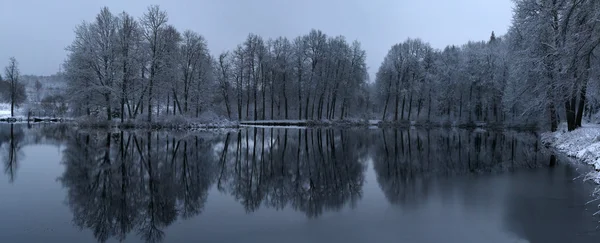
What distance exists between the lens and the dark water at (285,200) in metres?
6.82

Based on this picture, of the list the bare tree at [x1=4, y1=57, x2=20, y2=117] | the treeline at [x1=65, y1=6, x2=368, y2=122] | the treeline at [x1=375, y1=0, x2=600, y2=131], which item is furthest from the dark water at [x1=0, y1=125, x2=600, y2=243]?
the bare tree at [x1=4, y1=57, x2=20, y2=117]

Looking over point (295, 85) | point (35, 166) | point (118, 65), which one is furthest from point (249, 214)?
point (295, 85)

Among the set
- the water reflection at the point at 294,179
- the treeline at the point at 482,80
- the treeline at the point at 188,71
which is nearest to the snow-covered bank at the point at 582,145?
the treeline at the point at 482,80

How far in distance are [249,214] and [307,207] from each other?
53.2 inches

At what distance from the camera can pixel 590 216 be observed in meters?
8.07

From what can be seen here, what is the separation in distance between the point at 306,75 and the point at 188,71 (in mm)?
17138

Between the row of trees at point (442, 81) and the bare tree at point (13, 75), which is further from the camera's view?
the bare tree at point (13, 75)

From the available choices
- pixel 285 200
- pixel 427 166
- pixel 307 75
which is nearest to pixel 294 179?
pixel 285 200

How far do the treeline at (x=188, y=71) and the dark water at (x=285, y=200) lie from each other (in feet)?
73.4

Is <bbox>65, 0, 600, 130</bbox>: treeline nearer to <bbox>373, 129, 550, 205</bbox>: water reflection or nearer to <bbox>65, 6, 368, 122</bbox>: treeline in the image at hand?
<bbox>65, 6, 368, 122</bbox>: treeline

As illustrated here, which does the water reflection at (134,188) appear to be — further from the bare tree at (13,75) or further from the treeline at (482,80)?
the bare tree at (13,75)

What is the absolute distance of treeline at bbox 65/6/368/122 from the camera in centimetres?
3725

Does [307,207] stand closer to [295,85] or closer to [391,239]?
[391,239]

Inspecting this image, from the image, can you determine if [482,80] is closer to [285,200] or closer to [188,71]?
[188,71]
